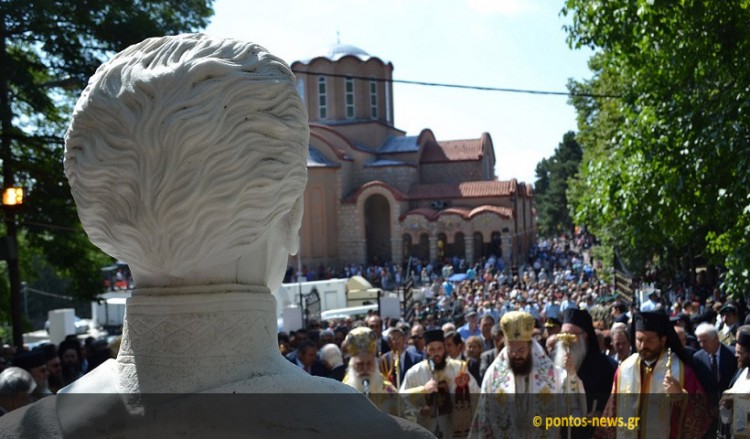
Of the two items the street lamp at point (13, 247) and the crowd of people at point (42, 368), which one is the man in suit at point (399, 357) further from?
the street lamp at point (13, 247)

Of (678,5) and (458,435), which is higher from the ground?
(678,5)

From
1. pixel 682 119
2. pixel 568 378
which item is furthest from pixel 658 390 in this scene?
pixel 682 119

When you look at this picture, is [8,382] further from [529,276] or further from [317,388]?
[529,276]

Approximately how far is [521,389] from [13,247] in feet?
26.5

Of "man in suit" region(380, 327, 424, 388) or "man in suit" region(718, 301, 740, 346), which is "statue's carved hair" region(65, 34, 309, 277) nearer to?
"man in suit" region(380, 327, 424, 388)

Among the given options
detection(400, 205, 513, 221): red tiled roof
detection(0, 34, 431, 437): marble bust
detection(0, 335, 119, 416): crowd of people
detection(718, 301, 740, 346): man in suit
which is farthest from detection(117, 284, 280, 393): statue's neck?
detection(400, 205, 513, 221): red tiled roof

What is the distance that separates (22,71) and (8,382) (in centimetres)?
875

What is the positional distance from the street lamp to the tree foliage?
25.5ft

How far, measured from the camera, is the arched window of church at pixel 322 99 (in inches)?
2345

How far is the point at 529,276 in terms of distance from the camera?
42594mm

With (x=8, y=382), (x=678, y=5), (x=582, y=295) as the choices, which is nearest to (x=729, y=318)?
(x=678, y=5)

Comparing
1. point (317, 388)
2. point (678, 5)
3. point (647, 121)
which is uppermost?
point (678, 5)

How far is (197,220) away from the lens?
149cm

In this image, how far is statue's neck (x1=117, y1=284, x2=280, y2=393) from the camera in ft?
4.88
